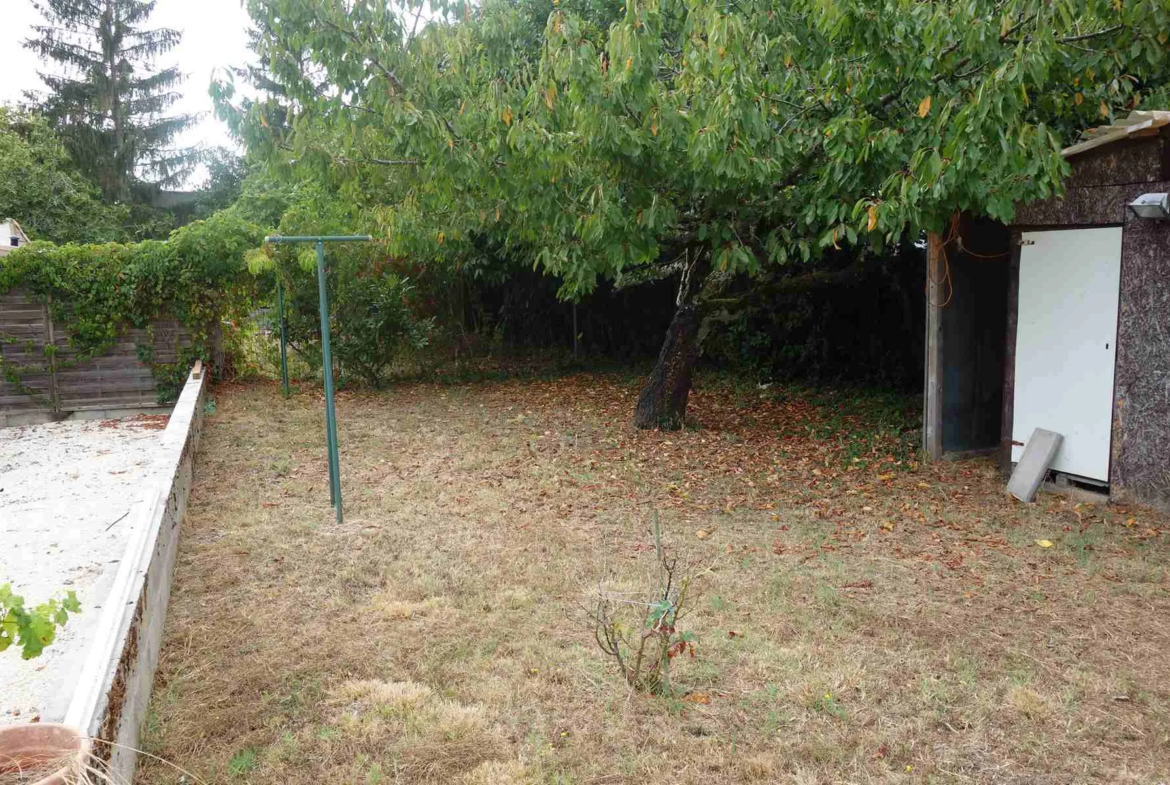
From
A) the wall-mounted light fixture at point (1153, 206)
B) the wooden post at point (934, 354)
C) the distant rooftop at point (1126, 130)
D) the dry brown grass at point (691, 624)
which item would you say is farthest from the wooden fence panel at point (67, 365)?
the wall-mounted light fixture at point (1153, 206)

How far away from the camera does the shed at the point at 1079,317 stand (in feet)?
18.6

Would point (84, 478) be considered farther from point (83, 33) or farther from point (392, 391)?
point (83, 33)

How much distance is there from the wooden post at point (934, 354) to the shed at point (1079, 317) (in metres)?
0.01

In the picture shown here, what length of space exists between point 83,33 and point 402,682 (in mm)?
31500

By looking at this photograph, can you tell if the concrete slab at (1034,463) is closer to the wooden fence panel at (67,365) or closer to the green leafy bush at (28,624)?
the green leafy bush at (28,624)

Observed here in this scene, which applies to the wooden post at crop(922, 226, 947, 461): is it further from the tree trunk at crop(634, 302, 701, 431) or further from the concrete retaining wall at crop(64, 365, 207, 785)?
the concrete retaining wall at crop(64, 365, 207, 785)

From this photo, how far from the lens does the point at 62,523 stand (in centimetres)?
668

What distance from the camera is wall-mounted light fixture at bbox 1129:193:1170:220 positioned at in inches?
211

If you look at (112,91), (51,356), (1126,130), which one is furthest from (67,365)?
(112,91)

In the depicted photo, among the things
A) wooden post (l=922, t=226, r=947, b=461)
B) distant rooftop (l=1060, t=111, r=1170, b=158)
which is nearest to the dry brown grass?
wooden post (l=922, t=226, r=947, b=461)

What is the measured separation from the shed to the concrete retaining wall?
5760 mm

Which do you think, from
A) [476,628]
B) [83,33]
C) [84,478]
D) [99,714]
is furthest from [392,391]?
[83,33]

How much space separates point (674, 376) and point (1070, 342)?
3.81 meters

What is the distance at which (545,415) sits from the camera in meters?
10.4
